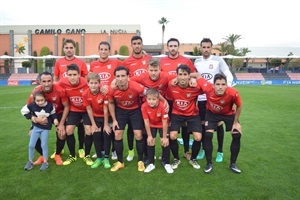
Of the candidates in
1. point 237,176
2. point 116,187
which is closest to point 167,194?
point 116,187

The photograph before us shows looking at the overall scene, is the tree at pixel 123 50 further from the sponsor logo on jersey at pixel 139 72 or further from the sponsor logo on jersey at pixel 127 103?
the sponsor logo on jersey at pixel 127 103

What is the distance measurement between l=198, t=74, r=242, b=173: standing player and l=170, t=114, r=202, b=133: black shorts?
6.7 inches

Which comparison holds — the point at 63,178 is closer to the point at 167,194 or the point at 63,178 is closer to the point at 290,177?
the point at 167,194

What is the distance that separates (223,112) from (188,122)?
0.60m

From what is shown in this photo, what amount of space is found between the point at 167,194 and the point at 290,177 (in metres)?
1.95

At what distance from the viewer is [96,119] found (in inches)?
183

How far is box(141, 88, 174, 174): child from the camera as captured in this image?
424 cm

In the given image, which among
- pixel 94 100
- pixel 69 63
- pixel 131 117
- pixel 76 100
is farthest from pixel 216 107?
pixel 69 63

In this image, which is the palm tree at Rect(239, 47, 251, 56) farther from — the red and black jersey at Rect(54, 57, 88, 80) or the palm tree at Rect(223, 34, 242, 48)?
the red and black jersey at Rect(54, 57, 88, 80)

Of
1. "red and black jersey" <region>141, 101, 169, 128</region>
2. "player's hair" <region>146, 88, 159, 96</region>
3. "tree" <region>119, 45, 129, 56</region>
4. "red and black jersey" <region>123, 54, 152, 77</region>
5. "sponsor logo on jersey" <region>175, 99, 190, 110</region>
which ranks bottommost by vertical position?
"red and black jersey" <region>141, 101, 169, 128</region>

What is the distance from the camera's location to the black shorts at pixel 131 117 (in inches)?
176

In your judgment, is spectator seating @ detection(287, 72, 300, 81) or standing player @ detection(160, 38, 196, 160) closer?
standing player @ detection(160, 38, 196, 160)

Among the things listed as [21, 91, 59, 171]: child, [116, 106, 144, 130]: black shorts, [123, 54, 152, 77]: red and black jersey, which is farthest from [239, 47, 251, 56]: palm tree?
[21, 91, 59, 171]: child

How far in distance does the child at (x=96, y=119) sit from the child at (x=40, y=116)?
23.5 inches
